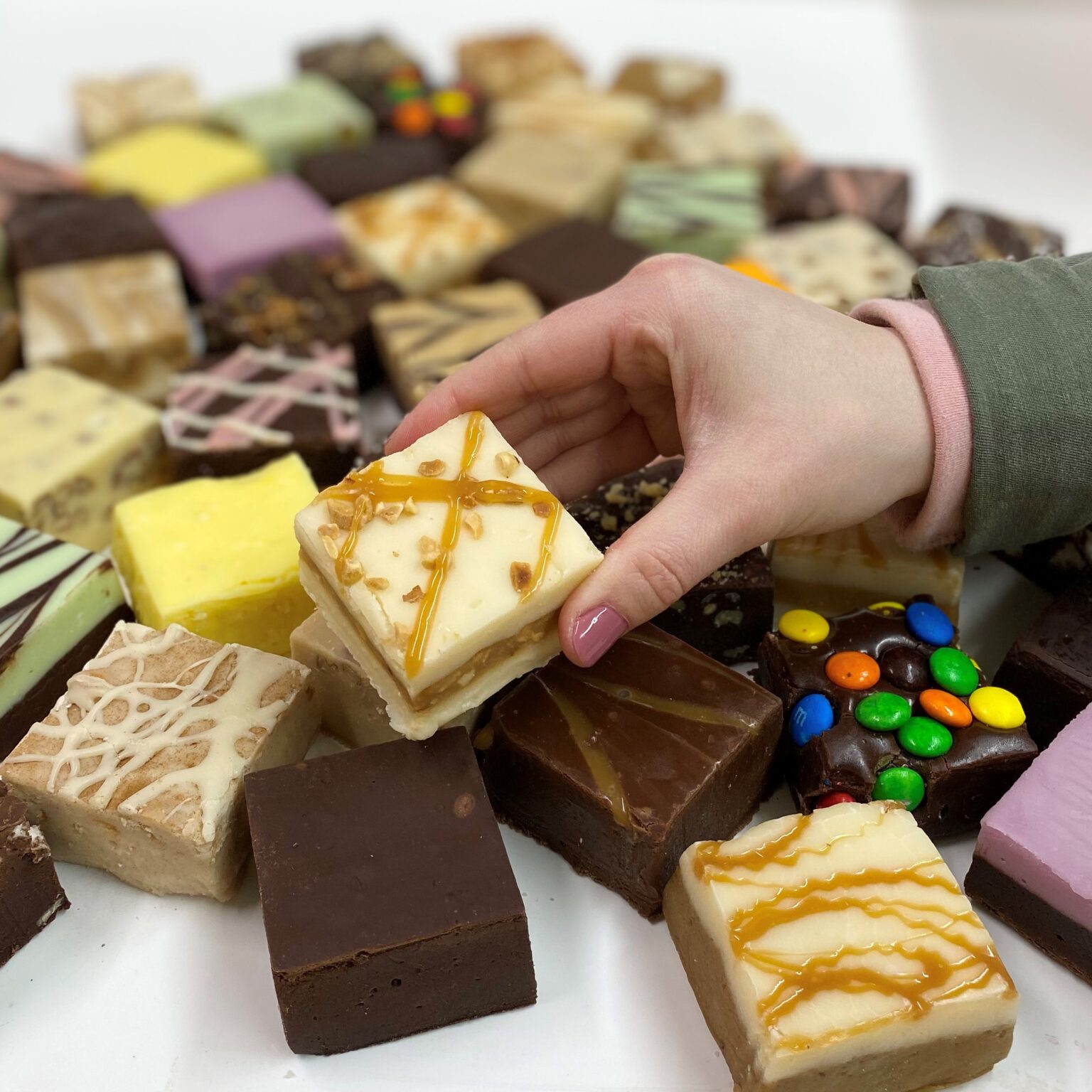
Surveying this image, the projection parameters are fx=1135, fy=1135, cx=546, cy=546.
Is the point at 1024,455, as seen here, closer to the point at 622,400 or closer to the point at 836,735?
the point at 836,735

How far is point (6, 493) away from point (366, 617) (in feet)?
4.22

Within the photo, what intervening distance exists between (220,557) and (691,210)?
6.86 feet

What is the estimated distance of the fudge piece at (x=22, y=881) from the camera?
1979 millimetres

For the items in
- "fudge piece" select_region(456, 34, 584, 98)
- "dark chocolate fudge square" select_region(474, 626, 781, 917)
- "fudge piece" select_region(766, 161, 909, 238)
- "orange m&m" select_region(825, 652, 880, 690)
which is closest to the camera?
"dark chocolate fudge square" select_region(474, 626, 781, 917)

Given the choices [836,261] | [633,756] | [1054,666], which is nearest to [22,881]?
[633,756]

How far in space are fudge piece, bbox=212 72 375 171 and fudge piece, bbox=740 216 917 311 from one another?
1.68 metres

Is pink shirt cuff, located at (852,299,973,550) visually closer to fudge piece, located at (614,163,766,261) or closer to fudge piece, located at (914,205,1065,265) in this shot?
fudge piece, located at (914,205,1065,265)

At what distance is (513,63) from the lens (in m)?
4.62

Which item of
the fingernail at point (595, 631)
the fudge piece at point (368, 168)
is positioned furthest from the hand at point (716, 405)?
the fudge piece at point (368, 168)

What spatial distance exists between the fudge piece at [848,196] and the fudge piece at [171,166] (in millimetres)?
1888

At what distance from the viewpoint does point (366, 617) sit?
1870 millimetres

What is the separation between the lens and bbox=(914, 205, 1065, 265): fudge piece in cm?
327

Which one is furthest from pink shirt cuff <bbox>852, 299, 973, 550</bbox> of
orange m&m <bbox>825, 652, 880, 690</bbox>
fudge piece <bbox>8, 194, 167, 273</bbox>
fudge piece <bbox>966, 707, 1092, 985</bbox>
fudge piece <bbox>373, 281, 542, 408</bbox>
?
fudge piece <bbox>8, 194, 167, 273</bbox>

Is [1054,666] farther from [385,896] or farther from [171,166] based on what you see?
[171,166]
